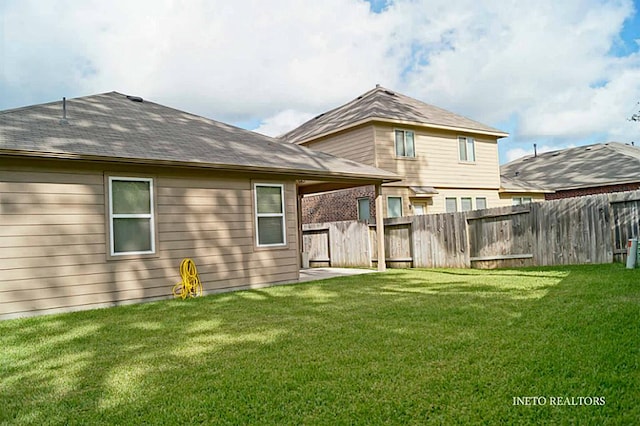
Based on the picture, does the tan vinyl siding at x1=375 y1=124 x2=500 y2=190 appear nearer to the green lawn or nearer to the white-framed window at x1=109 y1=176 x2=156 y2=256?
the white-framed window at x1=109 y1=176 x2=156 y2=256

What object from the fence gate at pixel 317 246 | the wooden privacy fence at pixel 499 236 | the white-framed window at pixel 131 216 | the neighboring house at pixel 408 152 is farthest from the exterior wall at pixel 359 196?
the white-framed window at pixel 131 216

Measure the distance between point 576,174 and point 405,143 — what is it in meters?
12.9

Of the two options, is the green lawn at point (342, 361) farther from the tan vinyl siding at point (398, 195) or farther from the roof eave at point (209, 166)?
the tan vinyl siding at point (398, 195)

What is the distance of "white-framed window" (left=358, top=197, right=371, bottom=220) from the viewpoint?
17750mm

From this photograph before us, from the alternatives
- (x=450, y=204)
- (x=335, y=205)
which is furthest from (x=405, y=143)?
(x=335, y=205)

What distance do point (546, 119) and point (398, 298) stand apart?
210 ft

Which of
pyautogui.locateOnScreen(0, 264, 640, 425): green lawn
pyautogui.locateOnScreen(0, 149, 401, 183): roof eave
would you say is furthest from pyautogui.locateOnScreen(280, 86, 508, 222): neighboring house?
pyautogui.locateOnScreen(0, 264, 640, 425): green lawn

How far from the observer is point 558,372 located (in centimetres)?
373

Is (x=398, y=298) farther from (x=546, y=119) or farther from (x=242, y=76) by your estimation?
(x=546, y=119)

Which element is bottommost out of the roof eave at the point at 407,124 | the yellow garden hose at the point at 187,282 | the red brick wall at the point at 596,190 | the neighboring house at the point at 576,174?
the yellow garden hose at the point at 187,282

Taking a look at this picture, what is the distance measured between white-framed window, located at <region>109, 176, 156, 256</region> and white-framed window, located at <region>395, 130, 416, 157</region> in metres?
11.1

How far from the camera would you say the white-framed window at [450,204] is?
1966 centimetres

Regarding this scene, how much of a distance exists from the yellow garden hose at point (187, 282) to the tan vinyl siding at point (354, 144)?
941cm

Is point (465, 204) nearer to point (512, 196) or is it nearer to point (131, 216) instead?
point (512, 196)
